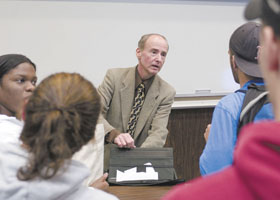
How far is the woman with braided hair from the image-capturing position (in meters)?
0.84

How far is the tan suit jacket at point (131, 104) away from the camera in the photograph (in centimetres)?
238

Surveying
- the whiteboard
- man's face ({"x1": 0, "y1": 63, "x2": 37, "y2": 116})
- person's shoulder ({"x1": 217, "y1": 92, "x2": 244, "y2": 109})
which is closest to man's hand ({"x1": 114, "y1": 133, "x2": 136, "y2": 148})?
man's face ({"x1": 0, "y1": 63, "x2": 37, "y2": 116})

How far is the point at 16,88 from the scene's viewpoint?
60.3 inches

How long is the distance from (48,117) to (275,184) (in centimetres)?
62

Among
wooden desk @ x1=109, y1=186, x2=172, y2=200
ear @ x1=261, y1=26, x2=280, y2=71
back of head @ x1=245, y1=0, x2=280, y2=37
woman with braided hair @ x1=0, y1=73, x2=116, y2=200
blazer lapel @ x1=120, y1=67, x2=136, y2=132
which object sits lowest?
wooden desk @ x1=109, y1=186, x2=172, y2=200

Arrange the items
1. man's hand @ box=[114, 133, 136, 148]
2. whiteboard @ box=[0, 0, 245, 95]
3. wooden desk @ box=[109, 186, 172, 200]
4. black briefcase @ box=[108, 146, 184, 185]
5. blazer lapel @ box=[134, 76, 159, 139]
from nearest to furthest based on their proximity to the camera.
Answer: wooden desk @ box=[109, 186, 172, 200], black briefcase @ box=[108, 146, 184, 185], man's hand @ box=[114, 133, 136, 148], blazer lapel @ box=[134, 76, 159, 139], whiteboard @ box=[0, 0, 245, 95]

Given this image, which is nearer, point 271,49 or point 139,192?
point 271,49

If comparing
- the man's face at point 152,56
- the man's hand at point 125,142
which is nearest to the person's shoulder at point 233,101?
the man's hand at point 125,142

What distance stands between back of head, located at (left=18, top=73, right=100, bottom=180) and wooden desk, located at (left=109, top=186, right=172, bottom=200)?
679 millimetres

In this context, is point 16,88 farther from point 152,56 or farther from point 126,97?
point 152,56

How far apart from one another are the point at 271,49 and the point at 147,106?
198 cm

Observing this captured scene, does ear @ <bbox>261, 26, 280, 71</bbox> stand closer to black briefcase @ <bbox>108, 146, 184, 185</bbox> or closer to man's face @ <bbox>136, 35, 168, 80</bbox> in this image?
black briefcase @ <bbox>108, 146, 184, 185</bbox>

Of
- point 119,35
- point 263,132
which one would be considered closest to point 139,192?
point 263,132

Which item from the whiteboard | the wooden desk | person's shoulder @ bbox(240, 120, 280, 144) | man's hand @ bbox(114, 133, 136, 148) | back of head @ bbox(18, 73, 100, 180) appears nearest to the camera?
person's shoulder @ bbox(240, 120, 280, 144)
